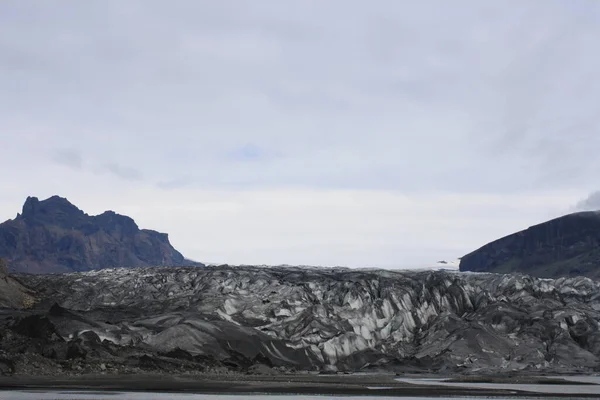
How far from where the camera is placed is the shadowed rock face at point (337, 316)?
6028 cm

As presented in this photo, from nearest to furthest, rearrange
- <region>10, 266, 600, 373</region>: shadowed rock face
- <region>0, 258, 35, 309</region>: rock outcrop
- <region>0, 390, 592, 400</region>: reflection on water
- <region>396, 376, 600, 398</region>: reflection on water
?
<region>0, 390, 592, 400</region>: reflection on water
<region>396, 376, 600, 398</region>: reflection on water
<region>10, 266, 600, 373</region>: shadowed rock face
<region>0, 258, 35, 309</region>: rock outcrop

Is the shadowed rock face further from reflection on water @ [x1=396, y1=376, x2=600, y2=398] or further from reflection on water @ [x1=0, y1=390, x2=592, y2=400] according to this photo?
reflection on water @ [x1=0, y1=390, x2=592, y2=400]

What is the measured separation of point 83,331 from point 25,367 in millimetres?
10481

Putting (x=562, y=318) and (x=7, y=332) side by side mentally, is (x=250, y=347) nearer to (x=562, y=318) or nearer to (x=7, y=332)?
(x=7, y=332)

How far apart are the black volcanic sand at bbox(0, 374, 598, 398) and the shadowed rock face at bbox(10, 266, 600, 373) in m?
9.04

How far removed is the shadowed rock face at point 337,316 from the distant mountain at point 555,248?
83652mm

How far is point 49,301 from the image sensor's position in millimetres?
75562

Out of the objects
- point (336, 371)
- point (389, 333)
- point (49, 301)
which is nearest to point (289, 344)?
point (336, 371)

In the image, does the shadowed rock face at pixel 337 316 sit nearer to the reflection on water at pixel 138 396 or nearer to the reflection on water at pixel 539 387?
the reflection on water at pixel 539 387

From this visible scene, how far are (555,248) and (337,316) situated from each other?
12317 centimetres

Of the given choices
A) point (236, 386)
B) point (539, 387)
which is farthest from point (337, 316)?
point (236, 386)

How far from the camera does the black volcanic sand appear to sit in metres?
38.1

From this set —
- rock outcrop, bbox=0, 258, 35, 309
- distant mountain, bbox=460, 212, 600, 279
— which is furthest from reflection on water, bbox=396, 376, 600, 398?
distant mountain, bbox=460, 212, 600, 279

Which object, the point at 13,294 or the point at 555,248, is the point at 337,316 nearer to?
the point at 13,294
